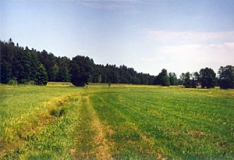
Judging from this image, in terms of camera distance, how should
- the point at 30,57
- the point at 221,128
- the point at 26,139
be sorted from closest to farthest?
the point at 26,139
the point at 221,128
the point at 30,57

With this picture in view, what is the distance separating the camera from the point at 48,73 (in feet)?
109

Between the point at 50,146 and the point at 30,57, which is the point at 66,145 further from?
the point at 30,57

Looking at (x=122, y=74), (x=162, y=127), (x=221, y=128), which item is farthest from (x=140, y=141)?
(x=122, y=74)

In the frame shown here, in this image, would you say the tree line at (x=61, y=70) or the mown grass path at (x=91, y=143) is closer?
the mown grass path at (x=91, y=143)

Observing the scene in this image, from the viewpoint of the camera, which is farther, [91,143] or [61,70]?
[61,70]

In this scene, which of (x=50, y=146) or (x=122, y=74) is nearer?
(x=50, y=146)

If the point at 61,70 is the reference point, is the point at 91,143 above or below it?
below

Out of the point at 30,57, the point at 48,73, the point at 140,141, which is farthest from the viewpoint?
the point at 48,73

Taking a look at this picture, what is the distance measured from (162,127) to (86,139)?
442 centimetres

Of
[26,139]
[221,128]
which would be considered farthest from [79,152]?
[221,128]

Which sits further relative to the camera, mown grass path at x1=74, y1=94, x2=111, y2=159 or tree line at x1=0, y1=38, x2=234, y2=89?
tree line at x1=0, y1=38, x2=234, y2=89

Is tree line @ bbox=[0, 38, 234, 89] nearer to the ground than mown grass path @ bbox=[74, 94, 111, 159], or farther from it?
Result: farther from it

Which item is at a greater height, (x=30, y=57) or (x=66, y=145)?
(x=30, y=57)

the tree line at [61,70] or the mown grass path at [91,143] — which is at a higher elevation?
the tree line at [61,70]
